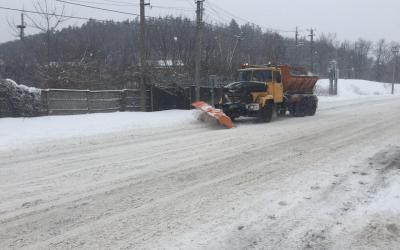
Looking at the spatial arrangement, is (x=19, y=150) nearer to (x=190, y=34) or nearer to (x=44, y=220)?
(x=44, y=220)

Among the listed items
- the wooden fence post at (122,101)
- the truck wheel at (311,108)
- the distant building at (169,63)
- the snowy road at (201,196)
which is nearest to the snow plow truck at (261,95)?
the truck wheel at (311,108)

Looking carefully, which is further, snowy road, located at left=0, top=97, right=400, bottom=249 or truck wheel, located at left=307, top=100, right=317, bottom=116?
truck wheel, located at left=307, top=100, right=317, bottom=116

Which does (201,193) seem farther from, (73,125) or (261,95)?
(261,95)

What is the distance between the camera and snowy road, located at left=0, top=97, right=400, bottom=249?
5348 mm

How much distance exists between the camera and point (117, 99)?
2391 centimetres

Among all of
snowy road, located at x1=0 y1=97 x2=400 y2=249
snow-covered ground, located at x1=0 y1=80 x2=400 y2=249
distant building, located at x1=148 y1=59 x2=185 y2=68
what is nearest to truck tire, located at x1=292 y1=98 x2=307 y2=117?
distant building, located at x1=148 y1=59 x2=185 y2=68

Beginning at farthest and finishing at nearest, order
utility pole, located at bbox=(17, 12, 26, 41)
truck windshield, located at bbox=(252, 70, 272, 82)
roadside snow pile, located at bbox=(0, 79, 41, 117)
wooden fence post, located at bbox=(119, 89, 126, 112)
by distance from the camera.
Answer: utility pole, located at bbox=(17, 12, 26, 41)
wooden fence post, located at bbox=(119, 89, 126, 112)
truck windshield, located at bbox=(252, 70, 272, 82)
roadside snow pile, located at bbox=(0, 79, 41, 117)

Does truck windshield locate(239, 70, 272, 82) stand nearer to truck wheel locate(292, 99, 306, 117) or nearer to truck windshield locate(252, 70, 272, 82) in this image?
truck windshield locate(252, 70, 272, 82)

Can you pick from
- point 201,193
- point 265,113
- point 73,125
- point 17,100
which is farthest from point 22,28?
point 201,193

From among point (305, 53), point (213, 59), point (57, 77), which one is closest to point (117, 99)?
point (57, 77)

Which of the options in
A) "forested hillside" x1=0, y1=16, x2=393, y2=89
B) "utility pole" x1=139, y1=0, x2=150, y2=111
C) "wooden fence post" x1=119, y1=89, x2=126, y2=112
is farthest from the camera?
"forested hillside" x1=0, y1=16, x2=393, y2=89

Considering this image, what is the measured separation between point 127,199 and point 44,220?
4.33 ft

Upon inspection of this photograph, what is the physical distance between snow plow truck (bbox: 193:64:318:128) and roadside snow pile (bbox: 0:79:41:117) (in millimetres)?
6560

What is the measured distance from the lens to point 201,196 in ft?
23.2
